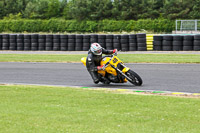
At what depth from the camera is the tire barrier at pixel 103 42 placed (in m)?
23.2

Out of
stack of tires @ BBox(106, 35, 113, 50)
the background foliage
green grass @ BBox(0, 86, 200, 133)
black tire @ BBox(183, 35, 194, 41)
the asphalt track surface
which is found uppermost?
the background foliage

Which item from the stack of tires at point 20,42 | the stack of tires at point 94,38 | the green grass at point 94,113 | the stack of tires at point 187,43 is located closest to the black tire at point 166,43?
the stack of tires at point 187,43

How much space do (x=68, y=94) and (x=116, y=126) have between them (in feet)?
12.0

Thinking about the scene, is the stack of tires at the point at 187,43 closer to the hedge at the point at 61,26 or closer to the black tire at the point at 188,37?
the black tire at the point at 188,37

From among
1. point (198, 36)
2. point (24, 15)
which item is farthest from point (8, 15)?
point (198, 36)

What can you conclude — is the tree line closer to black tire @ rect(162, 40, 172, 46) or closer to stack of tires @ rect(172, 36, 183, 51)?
black tire @ rect(162, 40, 172, 46)

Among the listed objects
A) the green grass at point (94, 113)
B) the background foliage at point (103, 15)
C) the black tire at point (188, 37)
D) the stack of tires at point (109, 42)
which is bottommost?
the green grass at point (94, 113)

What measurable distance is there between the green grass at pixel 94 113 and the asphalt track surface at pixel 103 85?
6.09 ft

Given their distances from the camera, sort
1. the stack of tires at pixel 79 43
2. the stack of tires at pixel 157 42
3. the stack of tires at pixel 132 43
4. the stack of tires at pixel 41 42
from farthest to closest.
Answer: the stack of tires at pixel 41 42 < the stack of tires at pixel 79 43 < the stack of tires at pixel 132 43 < the stack of tires at pixel 157 42

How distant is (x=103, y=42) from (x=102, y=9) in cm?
3670

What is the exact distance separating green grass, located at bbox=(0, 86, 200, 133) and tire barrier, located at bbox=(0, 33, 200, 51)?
1336 centimetres

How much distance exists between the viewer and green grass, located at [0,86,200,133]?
662 centimetres

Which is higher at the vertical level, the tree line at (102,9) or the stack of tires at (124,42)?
the tree line at (102,9)

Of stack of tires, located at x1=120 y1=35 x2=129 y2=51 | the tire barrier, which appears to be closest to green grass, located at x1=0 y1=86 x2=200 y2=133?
the tire barrier
